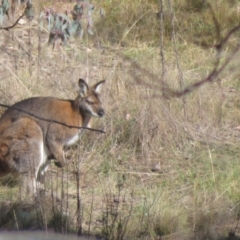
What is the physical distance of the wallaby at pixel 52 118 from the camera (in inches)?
331

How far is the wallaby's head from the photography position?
8.98 m

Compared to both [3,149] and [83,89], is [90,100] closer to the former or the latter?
[83,89]

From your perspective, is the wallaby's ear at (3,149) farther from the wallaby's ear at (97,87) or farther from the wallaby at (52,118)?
the wallaby's ear at (97,87)

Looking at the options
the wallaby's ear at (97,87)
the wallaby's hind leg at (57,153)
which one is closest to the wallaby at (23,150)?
the wallaby's hind leg at (57,153)

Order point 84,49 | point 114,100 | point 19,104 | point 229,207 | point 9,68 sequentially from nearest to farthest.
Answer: point 229,207, point 19,104, point 114,100, point 9,68, point 84,49

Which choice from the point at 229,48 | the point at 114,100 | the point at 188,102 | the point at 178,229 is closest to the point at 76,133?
the point at 114,100

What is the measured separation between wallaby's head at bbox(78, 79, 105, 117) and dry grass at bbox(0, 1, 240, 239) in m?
0.25

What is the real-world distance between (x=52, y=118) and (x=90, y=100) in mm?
565

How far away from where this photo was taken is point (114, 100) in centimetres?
956

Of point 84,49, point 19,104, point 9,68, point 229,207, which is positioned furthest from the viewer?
point 84,49

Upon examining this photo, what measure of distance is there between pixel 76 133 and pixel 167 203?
5.32ft

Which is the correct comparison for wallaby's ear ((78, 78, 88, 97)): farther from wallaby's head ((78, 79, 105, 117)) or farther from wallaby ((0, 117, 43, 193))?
wallaby ((0, 117, 43, 193))

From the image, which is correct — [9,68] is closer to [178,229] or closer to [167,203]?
[167,203]

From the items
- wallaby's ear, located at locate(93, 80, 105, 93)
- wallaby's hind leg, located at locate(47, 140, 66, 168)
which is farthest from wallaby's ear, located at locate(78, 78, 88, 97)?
wallaby's hind leg, located at locate(47, 140, 66, 168)
